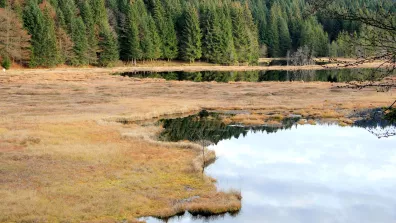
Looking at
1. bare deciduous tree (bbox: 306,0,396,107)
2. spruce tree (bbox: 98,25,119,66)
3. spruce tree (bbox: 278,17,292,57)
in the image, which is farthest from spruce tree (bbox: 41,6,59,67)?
bare deciduous tree (bbox: 306,0,396,107)

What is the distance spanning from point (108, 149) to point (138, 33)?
88171 millimetres

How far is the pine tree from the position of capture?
11644 centimetres

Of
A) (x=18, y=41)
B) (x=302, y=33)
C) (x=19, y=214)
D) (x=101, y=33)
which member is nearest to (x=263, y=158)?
(x=19, y=214)

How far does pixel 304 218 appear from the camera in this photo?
61.6 feet

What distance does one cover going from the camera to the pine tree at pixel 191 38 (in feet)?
382

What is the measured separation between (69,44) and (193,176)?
267 feet

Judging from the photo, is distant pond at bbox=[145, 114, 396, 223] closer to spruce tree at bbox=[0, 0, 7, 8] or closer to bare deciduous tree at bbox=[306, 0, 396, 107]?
bare deciduous tree at bbox=[306, 0, 396, 107]

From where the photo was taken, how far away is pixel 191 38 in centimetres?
A: 11625

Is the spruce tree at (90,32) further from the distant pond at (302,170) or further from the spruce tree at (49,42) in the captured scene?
the distant pond at (302,170)

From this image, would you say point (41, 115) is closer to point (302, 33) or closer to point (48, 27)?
point (48, 27)

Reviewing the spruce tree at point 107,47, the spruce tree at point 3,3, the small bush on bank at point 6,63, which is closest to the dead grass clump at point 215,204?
the small bush on bank at point 6,63

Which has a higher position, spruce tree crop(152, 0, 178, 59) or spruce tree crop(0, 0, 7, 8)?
spruce tree crop(0, 0, 7, 8)

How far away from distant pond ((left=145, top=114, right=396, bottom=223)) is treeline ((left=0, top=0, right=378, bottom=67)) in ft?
203

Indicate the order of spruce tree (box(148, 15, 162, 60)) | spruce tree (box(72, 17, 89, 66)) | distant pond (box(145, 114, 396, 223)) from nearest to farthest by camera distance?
distant pond (box(145, 114, 396, 223)) → spruce tree (box(72, 17, 89, 66)) → spruce tree (box(148, 15, 162, 60))
